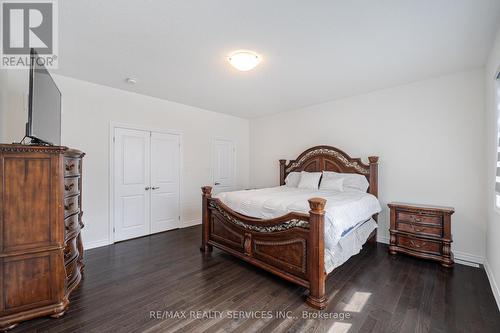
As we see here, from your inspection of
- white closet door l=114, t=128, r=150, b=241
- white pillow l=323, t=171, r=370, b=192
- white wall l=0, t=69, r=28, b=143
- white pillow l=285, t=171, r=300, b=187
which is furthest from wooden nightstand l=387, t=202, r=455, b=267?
white wall l=0, t=69, r=28, b=143

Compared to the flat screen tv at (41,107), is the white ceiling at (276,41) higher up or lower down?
higher up

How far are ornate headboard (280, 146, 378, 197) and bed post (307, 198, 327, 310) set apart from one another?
2177mm

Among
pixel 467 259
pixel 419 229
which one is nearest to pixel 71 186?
pixel 419 229

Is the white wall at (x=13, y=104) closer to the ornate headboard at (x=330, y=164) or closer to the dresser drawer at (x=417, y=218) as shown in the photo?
the ornate headboard at (x=330, y=164)

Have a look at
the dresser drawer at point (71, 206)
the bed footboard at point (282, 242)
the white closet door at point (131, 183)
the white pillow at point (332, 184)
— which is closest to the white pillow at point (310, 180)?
the white pillow at point (332, 184)

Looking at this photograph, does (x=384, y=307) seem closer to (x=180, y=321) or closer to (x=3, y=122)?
(x=180, y=321)

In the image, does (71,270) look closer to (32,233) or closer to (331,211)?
(32,233)

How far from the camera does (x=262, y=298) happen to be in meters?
2.26

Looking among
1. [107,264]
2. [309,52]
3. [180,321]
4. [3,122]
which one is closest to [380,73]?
[309,52]

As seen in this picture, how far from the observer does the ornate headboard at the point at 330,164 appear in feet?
12.6

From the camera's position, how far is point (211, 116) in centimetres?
536

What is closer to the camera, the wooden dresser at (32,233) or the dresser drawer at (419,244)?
the wooden dresser at (32,233)

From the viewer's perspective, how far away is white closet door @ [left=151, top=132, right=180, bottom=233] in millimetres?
4414

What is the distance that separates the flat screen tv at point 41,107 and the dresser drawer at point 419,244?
4.49 meters
